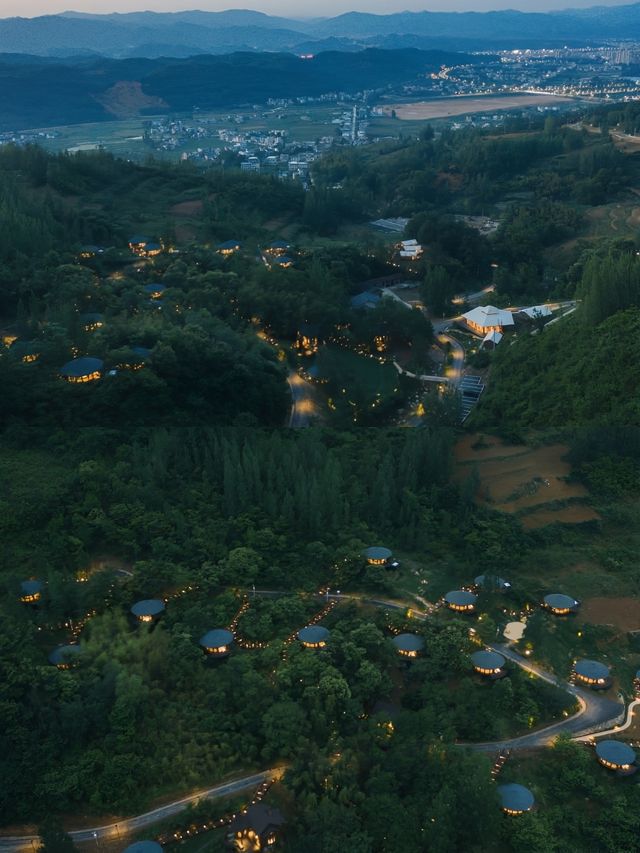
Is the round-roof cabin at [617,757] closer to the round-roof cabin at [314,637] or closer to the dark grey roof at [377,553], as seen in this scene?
the round-roof cabin at [314,637]

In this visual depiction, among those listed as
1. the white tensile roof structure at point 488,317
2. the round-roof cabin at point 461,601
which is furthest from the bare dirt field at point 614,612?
the white tensile roof structure at point 488,317

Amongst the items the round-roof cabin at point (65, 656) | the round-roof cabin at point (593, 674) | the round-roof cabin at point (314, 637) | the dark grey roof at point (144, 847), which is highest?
the round-roof cabin at point (65, 656)

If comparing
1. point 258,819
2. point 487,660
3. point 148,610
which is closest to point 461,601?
point 487,660

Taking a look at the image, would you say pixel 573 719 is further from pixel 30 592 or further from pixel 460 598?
pixel 30 592

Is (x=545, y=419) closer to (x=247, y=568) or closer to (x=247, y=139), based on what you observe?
(x=247, y=568)

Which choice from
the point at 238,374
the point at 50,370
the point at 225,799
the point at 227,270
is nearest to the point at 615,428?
the point at 238,374
